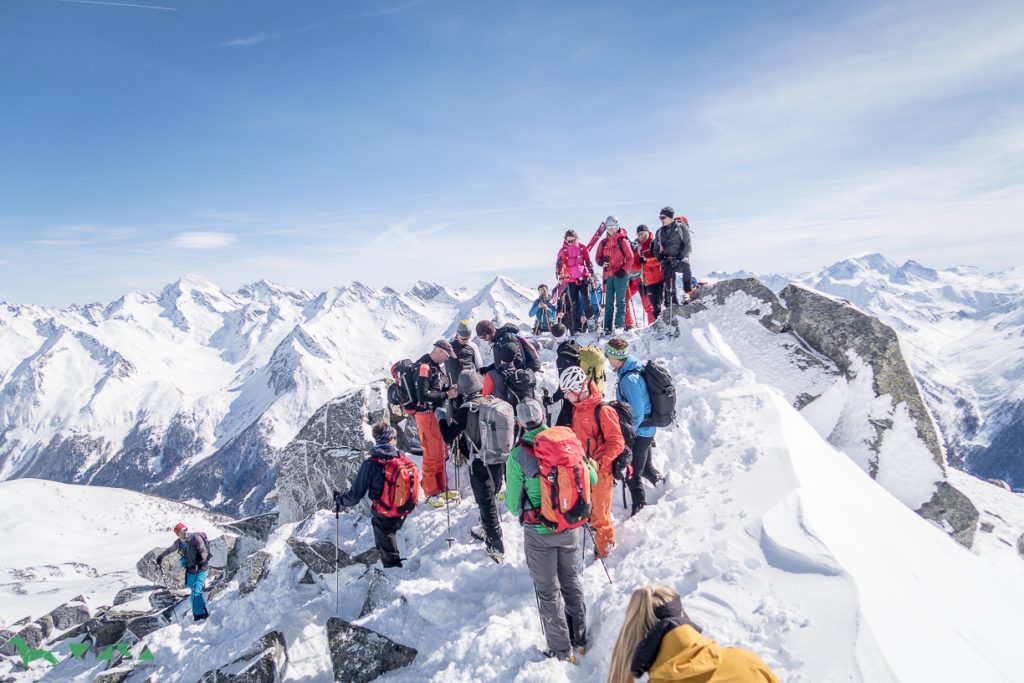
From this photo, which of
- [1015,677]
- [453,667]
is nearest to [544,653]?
[453,667]

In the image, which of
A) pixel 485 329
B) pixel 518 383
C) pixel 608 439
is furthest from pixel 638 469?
pixel 485 329

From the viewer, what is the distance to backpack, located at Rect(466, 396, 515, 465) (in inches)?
349

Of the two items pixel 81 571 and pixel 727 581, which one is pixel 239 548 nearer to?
pixel 727 581

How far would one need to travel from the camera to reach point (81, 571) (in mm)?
45844

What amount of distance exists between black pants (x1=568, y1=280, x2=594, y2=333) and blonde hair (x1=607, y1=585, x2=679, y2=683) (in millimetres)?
16973

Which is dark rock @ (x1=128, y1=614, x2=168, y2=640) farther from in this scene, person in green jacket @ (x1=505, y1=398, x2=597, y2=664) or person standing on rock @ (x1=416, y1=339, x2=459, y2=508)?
person in green jacket @ (x1=505, y1=398, x2=597, y2=664)

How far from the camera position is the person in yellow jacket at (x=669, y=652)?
10.1ft

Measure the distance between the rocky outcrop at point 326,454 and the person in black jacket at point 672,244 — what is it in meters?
11.3

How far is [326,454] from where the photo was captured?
1675 centimetres

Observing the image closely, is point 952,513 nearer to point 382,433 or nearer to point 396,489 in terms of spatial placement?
point 396,489

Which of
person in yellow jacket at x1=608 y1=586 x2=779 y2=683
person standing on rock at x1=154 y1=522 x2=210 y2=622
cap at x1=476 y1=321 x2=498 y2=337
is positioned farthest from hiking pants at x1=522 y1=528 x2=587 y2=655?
person standing on rock at x1=154 y1=522 x2=210 y2=622

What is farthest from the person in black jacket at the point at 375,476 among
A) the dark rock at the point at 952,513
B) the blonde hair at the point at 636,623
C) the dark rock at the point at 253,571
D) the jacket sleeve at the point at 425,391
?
the dark rock at the point at 952,513

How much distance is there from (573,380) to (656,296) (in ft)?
40.2

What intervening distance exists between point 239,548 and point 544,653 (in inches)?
613
